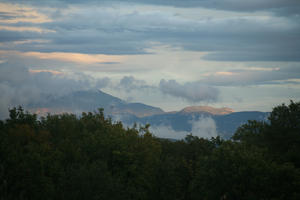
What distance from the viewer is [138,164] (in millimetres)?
61094

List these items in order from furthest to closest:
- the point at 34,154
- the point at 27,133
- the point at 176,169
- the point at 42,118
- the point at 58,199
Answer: the point at 42,118
the point at 176,169
the point at 27,133
the point at 34,154
the point at 58,199

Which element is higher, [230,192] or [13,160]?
[13,160]

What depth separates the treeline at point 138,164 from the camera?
43.8 meters

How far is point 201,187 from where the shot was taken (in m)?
51.8

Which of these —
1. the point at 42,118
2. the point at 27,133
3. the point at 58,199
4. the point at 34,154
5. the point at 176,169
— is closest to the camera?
the point at 58,199

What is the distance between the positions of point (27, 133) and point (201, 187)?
2676 cm

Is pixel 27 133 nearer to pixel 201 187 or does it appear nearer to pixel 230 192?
pixel 201 187

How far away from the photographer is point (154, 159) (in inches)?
2537

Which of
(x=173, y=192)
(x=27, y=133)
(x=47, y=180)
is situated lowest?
(x=173, y=192)

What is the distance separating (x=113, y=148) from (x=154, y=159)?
7.24m

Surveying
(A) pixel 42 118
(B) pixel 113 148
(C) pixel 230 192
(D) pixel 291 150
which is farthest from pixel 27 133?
(D) pixel 291 150

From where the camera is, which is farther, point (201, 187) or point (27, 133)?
point (27, 133)

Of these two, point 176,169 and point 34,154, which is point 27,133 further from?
point 176,169

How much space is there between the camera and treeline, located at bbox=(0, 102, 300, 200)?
43.8 metres
